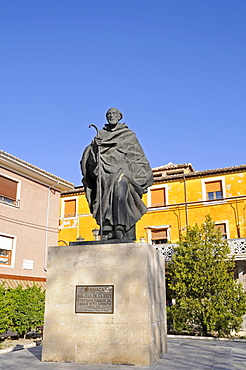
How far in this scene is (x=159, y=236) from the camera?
27547mm

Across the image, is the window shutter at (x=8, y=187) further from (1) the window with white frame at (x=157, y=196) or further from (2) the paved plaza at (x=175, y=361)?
(2) the paved plaza at (x=175, y=361)

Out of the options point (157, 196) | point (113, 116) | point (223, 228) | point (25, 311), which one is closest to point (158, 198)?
point (157, 196)

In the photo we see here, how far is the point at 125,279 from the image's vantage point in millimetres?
5230

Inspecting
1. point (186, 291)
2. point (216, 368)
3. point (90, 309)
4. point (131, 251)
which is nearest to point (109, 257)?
point (131, 251)

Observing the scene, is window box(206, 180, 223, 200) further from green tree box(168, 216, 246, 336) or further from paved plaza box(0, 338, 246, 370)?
paved plaza box(0, 338, 246, 370)

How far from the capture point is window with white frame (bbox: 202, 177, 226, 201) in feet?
85.7

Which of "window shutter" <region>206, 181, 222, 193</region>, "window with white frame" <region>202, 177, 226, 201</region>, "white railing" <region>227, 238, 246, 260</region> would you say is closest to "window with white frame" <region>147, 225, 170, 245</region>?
"window with white frame" <region>202, 177, 226, 201</region>

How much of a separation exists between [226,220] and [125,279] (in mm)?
21733

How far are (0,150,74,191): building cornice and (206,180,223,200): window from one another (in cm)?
972

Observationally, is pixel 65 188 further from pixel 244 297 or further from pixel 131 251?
pixel 131 251

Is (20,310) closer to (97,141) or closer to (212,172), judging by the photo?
(97,141)

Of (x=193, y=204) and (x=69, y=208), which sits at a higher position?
(x=69, y=208)

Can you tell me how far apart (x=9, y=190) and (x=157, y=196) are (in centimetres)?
1188

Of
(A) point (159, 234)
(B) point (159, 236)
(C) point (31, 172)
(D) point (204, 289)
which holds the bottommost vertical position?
(D) point (204, 289)
